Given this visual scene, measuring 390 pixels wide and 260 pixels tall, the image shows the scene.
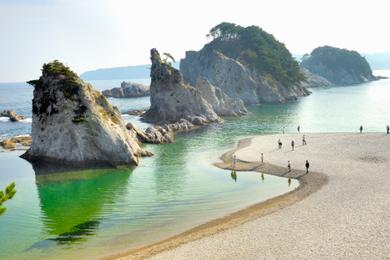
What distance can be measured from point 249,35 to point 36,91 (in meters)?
147

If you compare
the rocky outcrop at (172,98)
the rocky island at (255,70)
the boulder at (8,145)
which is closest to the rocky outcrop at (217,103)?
the rocky outcrop at (172,98)

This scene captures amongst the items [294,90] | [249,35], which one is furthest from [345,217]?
[249,35]

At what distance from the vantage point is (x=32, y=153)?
197 ft

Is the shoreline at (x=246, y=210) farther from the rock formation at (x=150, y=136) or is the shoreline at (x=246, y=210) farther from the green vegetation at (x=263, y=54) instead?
the green vegetation at (x=263, y=54)

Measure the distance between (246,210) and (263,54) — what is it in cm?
14443

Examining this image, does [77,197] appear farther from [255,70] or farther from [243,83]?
[255,70]

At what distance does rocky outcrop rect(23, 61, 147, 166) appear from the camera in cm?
5631

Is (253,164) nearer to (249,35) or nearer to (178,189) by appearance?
(178,189)

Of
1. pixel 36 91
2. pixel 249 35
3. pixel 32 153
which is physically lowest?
pixel 32 153

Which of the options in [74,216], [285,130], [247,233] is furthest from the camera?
[285,130]

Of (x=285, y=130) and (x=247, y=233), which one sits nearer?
(x=247, y=233)

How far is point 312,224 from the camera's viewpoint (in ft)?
102

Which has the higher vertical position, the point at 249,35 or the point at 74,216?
the point at 249,35

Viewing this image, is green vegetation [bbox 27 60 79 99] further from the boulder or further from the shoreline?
the shoreline
